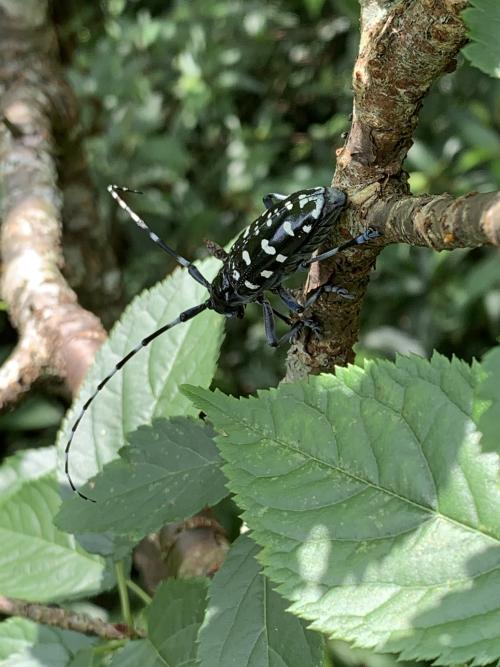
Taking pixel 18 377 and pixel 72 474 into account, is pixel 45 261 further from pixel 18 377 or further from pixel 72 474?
pixel 72 474

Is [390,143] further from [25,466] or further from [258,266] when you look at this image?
[25,466]

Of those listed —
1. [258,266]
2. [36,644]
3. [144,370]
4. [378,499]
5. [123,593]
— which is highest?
[258,266]

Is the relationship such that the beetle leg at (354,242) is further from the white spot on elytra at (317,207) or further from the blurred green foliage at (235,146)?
the blurred green foliage at (235,146)

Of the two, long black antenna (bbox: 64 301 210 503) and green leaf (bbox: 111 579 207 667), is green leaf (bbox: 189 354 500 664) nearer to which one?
green leaf (bbox: 111 579 207 667)

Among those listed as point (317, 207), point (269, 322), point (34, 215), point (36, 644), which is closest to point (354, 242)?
point (317, 207)

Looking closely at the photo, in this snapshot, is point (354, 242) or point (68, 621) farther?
point (68, 621)

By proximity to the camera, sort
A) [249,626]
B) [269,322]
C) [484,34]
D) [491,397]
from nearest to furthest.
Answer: [491,397], [484,34], [249,626], [269,322]

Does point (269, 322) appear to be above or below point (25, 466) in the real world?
above

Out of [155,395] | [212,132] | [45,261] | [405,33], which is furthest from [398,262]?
[405,33]
